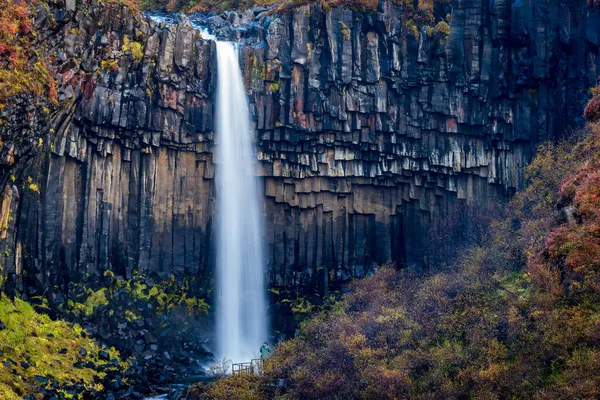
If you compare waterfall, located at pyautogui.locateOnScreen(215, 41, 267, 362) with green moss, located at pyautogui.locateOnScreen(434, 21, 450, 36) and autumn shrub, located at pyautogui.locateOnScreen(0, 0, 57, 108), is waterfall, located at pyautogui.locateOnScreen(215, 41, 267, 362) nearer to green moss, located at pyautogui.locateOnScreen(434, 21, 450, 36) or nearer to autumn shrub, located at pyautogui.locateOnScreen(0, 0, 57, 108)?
autumn shrub, located at pyautogui.locateOnScreen(0, 0, 57, 108)

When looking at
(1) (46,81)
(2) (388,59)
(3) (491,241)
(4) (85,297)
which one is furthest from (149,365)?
(2) (388,59)

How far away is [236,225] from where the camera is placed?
31.6 m

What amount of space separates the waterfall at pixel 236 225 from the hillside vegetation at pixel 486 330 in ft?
19.3

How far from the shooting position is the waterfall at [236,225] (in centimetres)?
3058

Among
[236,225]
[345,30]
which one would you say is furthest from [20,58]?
[345,30]

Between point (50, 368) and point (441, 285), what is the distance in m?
13.9

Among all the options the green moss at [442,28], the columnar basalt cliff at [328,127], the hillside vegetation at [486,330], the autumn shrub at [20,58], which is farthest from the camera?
the green moss at [442,28]

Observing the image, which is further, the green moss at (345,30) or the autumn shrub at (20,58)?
the green moss at (345,30)

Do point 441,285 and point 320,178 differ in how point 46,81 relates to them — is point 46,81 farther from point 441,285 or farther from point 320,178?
point 441,285

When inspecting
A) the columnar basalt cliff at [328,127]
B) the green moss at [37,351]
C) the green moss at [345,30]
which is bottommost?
the green moss at [37,351]

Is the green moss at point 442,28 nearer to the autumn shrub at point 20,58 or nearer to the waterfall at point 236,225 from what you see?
the waterfall at point 236,225

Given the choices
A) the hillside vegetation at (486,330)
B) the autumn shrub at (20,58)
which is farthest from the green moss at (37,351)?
the autumn shrub at (20,58)

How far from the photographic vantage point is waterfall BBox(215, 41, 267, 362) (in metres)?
30.6

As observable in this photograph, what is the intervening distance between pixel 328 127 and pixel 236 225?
250 inches
